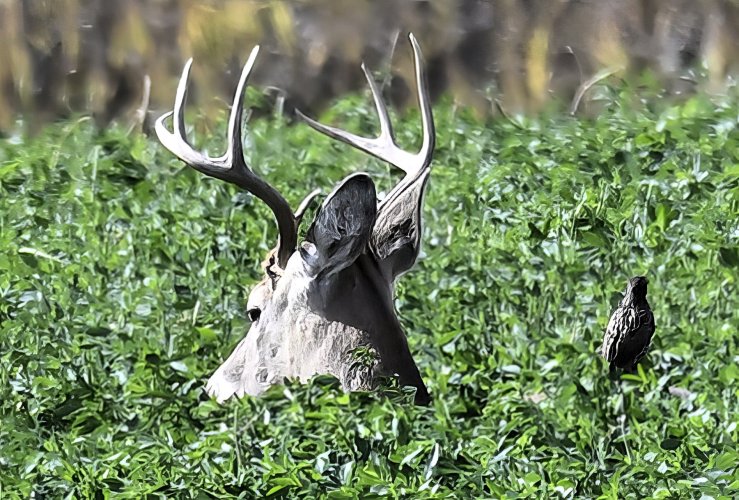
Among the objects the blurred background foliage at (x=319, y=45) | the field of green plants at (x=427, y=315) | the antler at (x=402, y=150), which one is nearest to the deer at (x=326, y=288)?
the antler at (x=402, y=150)

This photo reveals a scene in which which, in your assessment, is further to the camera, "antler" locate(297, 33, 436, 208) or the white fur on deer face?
"antler" locate(297, 33, 436, 208)

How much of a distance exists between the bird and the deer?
709 mm

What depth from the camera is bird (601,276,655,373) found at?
610 cm

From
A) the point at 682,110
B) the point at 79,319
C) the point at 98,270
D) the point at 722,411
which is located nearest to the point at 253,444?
the point at 722,411

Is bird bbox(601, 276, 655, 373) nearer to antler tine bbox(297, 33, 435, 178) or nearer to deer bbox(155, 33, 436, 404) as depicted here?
deer bbox(155, 33, 436, 404)

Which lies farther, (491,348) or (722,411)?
(491,348)

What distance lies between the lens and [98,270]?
8156mm

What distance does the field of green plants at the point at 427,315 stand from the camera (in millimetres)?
4918

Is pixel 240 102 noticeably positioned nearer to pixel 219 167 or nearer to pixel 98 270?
pixel 219 167

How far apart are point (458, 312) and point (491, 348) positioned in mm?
524

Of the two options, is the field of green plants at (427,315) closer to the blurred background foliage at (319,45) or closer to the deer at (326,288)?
the deer at (326,288)

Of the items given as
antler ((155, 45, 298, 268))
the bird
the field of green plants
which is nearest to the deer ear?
antler ((155, 45, 298, 268))

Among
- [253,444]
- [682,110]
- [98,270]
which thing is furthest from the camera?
[682,110]

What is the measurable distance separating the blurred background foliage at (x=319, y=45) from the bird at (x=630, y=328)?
675cm
